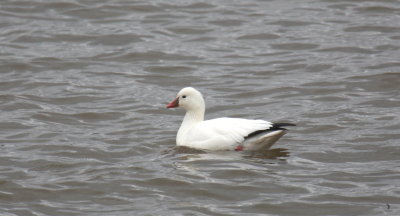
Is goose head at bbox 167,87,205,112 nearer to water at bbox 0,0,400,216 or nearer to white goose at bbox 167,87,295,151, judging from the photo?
white goose at bbox 167,87,295,151

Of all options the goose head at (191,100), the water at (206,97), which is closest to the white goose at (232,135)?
the water at (206,97)

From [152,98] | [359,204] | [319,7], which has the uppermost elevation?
[319,7]

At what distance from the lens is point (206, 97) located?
12805 millimetres

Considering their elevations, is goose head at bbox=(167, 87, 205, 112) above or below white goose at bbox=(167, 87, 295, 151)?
above

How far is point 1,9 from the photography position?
17.9m

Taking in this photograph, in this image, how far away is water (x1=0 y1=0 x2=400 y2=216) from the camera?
8.50 m

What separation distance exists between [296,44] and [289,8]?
2423 millimetres

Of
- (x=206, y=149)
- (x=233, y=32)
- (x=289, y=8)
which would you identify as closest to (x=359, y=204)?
(x=206, y=149)

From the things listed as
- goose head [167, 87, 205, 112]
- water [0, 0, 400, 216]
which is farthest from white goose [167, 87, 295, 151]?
goose head [167, 87, 205, 112]

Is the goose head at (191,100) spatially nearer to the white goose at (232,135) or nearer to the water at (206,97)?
the white goose at (232,135)

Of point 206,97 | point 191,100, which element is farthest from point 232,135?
point 206,97

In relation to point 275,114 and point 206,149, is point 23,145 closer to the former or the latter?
point 206,149

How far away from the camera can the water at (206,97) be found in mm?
8500

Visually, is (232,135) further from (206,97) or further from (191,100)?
(206,97)
